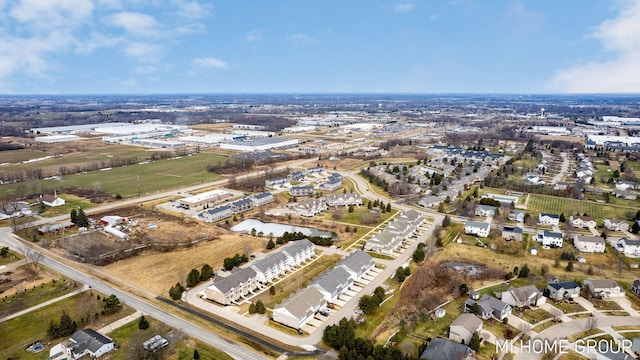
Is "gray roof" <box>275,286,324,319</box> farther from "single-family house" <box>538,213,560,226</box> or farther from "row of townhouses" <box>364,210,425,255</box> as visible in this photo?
"single-family house" <box>538,213,560,226</box>

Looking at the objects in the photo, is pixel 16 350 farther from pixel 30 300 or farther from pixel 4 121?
pixel 4 121

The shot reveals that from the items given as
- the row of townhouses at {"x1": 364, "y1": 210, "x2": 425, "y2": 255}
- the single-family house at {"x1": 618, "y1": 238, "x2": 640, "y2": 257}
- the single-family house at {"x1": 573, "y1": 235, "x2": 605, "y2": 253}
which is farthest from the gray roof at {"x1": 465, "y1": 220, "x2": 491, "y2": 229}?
the single-family house at {"x1": 618, "y1": 238, "x2": 640, "y2": 257}

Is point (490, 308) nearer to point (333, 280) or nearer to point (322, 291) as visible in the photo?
point (333, 280)

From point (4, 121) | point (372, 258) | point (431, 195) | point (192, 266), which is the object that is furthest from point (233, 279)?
point (4, 121)

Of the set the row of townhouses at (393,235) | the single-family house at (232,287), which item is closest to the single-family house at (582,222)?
the row of townhouses at (393,235)

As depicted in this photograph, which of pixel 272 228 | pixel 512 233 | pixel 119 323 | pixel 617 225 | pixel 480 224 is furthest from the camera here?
pixel 272 228

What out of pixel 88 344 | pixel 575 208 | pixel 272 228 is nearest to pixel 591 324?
pixel 575 208
